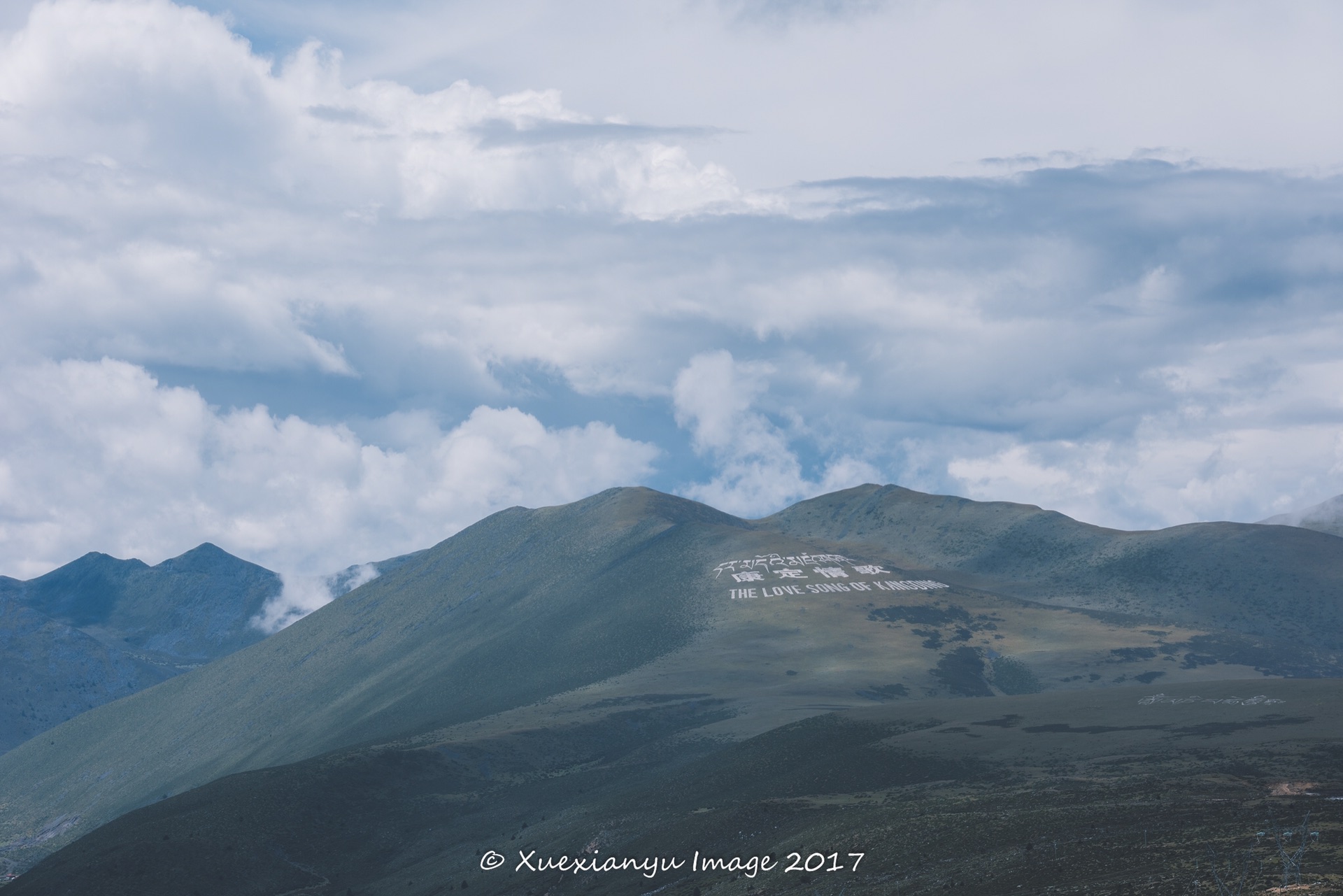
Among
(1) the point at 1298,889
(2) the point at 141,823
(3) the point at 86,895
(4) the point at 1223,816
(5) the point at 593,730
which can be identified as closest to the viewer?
(1) the point at 1298,889

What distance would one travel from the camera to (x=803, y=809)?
102 m

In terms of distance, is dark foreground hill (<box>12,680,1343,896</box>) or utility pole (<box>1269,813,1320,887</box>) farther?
dark foreground hill (<box>12,680,1343,896</box>)

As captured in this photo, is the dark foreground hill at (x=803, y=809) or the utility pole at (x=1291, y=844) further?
the dark foreground hill at (x=803, y=809)

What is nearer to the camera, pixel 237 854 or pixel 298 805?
pixel 237 854

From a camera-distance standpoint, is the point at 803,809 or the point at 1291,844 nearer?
the point at 1291,844

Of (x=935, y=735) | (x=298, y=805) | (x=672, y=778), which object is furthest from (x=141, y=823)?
(x=935, y=735)

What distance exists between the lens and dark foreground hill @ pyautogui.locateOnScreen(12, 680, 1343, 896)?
234ft

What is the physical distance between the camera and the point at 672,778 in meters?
132

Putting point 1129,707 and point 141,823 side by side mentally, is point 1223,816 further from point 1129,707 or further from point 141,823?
point 141,823

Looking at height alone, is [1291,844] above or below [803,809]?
above

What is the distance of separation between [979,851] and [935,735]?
55.8 m

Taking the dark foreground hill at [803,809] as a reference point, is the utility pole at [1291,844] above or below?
above

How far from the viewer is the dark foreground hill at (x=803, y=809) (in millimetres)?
71250

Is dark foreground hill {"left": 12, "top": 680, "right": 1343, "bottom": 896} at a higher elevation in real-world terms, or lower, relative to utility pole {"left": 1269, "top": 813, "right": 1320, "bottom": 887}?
lower
